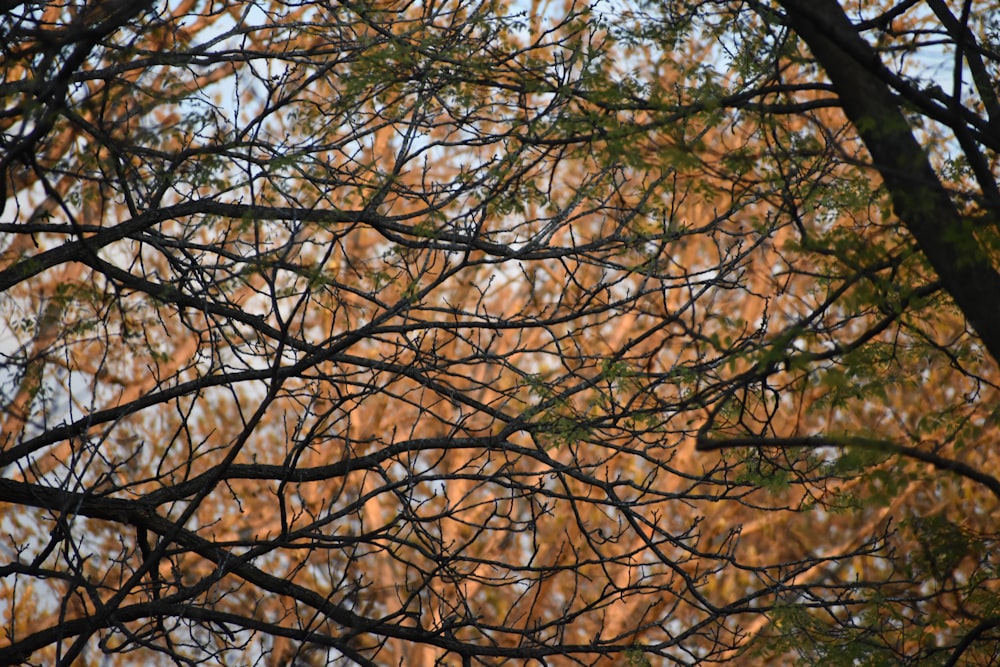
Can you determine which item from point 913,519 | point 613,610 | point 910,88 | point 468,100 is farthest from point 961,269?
point 613,610

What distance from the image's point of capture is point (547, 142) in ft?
16.4

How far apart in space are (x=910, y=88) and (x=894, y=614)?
296cm

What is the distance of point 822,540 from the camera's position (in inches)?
549

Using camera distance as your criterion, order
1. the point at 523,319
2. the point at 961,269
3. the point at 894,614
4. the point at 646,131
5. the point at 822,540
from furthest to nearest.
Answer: the point at 822,540 → the point at 523,319 → the point at 894,614 → the point at 646,131 → the point at 961,269

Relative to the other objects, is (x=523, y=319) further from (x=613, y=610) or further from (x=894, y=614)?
(x=613, y=610)

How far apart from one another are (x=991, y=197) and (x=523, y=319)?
2.77 m

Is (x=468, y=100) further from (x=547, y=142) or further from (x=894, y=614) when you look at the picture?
(x=894, y=614)

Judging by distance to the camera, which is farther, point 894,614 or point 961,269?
point 894,614

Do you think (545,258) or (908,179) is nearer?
(908,179)

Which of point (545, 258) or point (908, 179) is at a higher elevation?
point (545, 258)

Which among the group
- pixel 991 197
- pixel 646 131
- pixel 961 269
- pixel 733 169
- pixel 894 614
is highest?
pixel 646 131

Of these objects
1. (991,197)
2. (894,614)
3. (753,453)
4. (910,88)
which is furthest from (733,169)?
(894,614)

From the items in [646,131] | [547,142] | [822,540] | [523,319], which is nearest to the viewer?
[646,131]

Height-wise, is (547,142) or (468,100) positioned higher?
(468,100)
